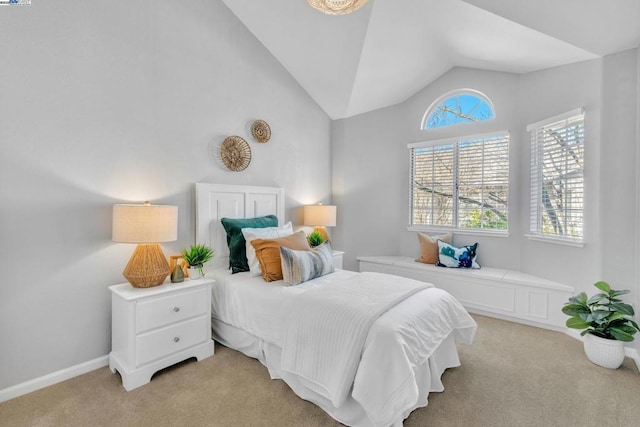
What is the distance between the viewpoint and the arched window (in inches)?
150

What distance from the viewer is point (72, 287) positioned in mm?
2195

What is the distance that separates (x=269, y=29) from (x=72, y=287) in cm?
303

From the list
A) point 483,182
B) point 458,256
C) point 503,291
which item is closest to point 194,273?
point 458,256

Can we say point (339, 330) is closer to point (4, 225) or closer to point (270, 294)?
point (270, 294)

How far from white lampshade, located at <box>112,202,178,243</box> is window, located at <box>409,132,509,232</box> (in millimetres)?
3282

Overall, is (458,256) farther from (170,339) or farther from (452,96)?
(170,339)

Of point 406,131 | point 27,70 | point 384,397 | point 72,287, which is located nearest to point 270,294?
point 384,397

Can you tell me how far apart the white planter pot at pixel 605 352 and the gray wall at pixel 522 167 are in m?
0.55

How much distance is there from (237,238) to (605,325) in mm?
3135

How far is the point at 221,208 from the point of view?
10.0 ft

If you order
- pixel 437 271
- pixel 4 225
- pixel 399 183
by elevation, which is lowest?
pixel 437 271

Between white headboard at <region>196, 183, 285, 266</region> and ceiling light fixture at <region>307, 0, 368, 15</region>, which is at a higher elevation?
ceiling light fixture at <region>307, 0, 368, 15</region>

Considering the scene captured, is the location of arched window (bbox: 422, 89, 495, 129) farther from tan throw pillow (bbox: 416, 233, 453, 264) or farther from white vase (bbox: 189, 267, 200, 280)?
white vase (bbox: 189, 267, 200, 280)

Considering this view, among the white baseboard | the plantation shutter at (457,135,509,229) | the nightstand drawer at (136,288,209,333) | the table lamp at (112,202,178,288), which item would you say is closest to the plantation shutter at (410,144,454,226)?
the plantation shutter at (457,135,509,229)
